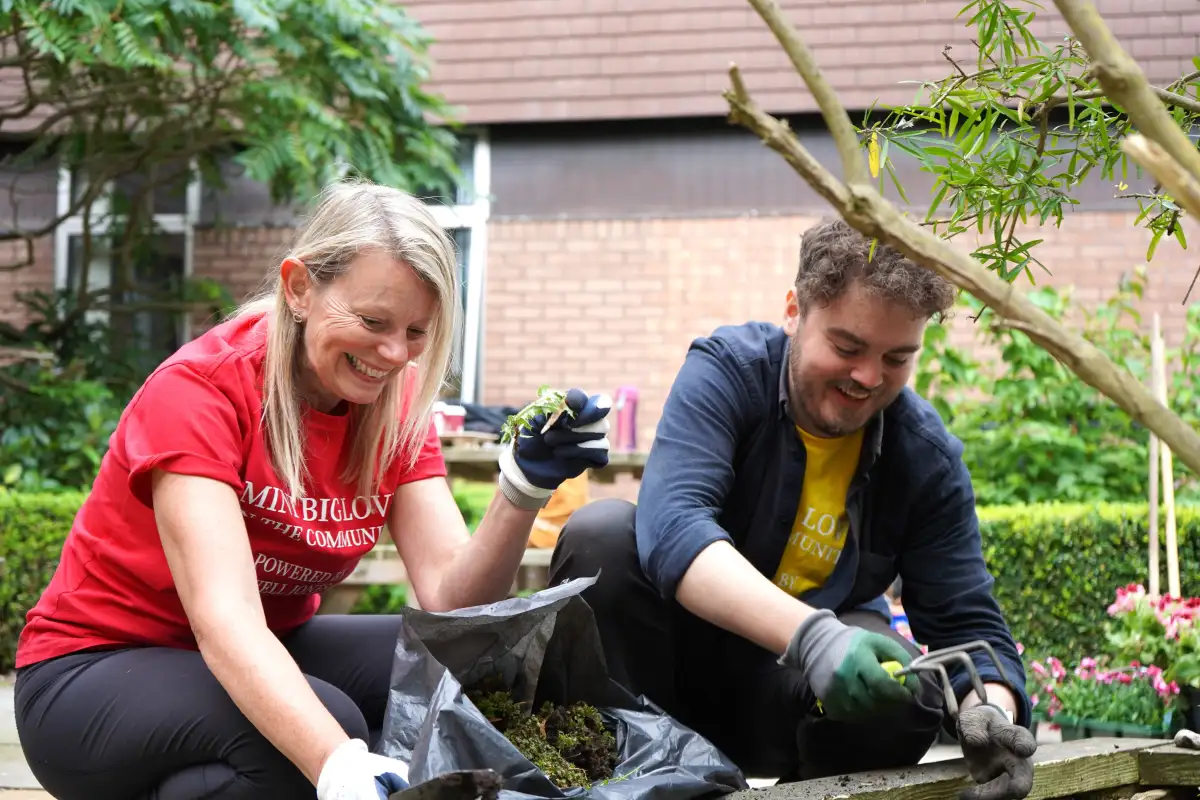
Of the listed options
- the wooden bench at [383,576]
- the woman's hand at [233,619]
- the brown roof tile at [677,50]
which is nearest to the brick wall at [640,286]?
the brown roof tile at [677,50]

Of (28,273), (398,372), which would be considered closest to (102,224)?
(28,273)

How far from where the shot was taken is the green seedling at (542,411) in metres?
1.95

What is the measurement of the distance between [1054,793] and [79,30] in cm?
529

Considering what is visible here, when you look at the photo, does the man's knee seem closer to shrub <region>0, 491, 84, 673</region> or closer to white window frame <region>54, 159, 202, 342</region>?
shrub <region>0, 491, 84, 673</region>

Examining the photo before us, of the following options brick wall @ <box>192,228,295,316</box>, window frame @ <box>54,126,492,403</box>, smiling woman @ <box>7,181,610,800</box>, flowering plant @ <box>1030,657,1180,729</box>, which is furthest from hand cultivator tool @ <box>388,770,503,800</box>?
brick wall @ <box>192,228,295,316</box>

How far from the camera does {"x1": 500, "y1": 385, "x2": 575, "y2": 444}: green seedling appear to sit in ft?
6.40

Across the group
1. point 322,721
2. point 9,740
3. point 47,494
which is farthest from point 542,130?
point 322,721

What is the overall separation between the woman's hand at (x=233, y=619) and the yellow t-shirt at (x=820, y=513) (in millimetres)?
985

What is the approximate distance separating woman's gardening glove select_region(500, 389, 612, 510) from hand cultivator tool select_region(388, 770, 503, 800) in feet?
2.03

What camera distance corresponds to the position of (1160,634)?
12.4ft

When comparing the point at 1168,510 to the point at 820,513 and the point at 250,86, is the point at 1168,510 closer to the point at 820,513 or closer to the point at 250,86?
the point at 820,513

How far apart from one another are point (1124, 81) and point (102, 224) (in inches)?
313

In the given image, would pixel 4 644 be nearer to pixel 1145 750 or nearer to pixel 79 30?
pixel 79 30

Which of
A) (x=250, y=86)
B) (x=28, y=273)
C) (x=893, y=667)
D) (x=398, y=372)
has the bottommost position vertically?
(x=893, y=667)
